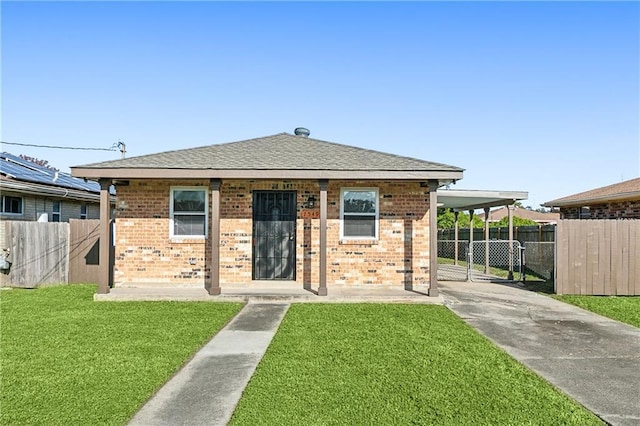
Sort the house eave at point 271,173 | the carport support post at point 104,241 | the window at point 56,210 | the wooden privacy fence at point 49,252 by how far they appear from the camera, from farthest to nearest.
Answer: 1. the window at point 56,210
2. the wooden privacy fence at point 49,252
3. the carport support post at point 104,241
4. the house eave at point 271,173

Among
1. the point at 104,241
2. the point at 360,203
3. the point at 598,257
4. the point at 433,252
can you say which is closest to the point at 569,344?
the point at 433,252

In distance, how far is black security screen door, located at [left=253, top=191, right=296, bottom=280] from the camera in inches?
374

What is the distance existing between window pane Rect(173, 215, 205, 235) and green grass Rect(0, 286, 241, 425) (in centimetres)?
206

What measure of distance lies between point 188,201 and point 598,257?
9.83m

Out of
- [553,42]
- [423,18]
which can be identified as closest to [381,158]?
[423,18]

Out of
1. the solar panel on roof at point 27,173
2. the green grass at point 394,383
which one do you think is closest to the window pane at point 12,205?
the solar panel on roof at point 27,173

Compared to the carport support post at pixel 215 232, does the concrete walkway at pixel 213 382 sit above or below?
below

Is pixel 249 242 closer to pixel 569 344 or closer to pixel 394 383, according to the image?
pixel 394 383

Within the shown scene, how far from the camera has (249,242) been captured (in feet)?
30.9

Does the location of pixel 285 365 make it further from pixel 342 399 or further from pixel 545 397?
pixel 545 397

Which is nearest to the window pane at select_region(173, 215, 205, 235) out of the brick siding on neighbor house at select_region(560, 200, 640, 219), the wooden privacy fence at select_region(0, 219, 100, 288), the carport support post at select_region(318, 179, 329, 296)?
the wooden privacy fence at select_region(0, 219, 100, 288)

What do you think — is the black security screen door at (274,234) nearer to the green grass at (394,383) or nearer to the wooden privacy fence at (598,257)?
the green grass at (394,383)

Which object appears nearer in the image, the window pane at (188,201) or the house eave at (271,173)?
the house eave at (271,173)

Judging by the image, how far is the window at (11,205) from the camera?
11.7 m
